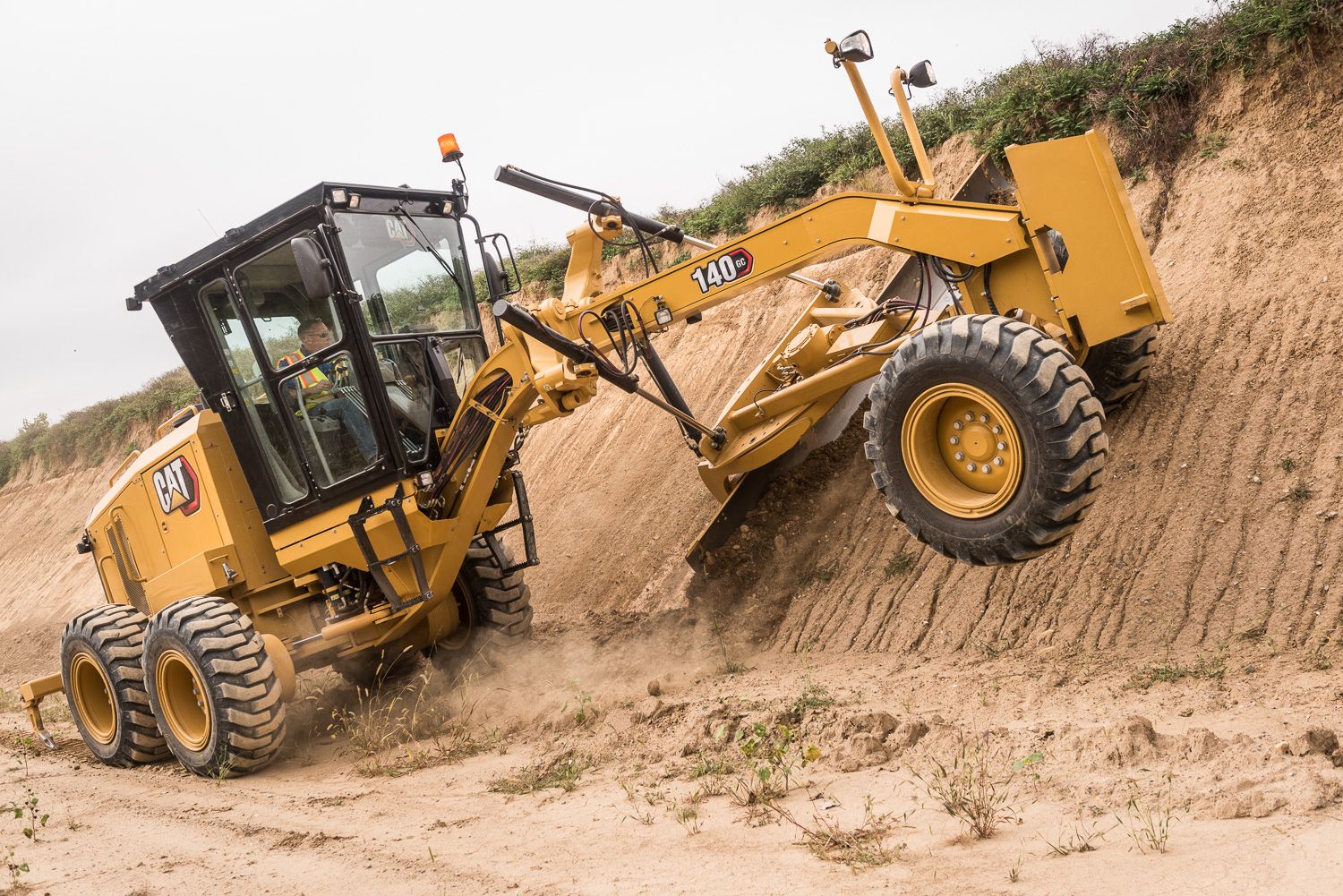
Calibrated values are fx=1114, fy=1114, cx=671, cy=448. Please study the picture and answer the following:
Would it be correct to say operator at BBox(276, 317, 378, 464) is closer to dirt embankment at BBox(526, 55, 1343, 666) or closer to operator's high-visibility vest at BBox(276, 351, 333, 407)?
operator's high-visibility vest at BBox(276, 351, 333, 407)

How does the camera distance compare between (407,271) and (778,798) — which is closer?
(778,798)

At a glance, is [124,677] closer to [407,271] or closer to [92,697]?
[92,697]

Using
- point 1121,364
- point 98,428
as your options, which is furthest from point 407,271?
point 98,428

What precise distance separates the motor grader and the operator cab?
0.06ft

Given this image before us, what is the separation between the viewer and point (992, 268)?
17.0 feet

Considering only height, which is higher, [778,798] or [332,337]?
[332,337]

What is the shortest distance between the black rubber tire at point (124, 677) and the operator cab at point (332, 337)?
4.11 feet

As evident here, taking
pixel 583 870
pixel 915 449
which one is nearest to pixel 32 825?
pixel 583 870

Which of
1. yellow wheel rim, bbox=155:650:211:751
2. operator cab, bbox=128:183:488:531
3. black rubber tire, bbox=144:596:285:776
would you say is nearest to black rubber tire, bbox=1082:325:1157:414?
operator cab, bbox=128:183:488:531

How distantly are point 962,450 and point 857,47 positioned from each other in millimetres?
1936

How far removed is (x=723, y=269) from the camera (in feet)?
19.2

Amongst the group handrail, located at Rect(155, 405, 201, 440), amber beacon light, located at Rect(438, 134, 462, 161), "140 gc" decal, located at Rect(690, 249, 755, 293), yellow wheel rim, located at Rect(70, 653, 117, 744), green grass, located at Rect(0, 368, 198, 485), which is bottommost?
yellow wheel rim, located at Rect(70, 653, 117, 744)

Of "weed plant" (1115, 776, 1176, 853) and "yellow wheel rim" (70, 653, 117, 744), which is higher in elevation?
"yellow wheel rim" (70, 653, 117, 744)

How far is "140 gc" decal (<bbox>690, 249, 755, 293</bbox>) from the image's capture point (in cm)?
577
